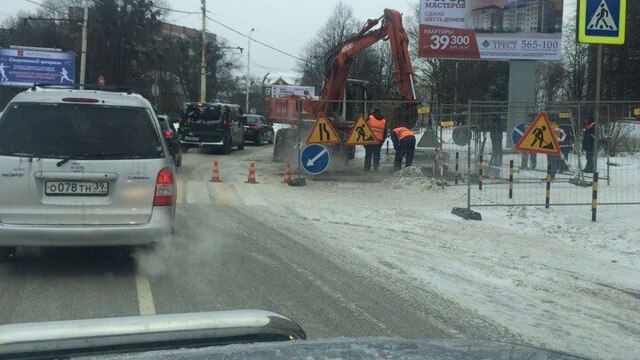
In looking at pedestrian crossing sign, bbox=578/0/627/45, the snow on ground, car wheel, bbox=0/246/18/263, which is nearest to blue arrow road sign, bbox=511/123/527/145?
the snow on ground

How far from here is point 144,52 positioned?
60125mm

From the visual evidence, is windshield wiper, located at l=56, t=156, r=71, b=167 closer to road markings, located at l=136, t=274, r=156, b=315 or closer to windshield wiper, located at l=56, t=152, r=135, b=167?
windshield wiper, located at l=56, t=152, r=135, b=167

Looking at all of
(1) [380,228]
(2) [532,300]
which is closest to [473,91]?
(1) [380,228]

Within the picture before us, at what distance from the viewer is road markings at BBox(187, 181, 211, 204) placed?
1338 centimetres

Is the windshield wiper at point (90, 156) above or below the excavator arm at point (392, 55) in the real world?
below

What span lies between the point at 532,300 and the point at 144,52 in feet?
190

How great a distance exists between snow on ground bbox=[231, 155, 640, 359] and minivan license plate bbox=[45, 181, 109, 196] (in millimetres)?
2978

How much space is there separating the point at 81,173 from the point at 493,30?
2375cm

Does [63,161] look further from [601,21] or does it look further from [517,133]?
[517,133]

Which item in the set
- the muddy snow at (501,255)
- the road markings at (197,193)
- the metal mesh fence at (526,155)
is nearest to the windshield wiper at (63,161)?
the muddy snow at (501,255)

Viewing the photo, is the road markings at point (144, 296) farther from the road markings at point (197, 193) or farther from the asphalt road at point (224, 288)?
the road markings at point (197, 193)

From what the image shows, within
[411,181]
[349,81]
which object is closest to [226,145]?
[349,81]

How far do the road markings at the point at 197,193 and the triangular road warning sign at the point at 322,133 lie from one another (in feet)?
9.43

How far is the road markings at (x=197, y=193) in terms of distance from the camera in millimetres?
Result: 13377
